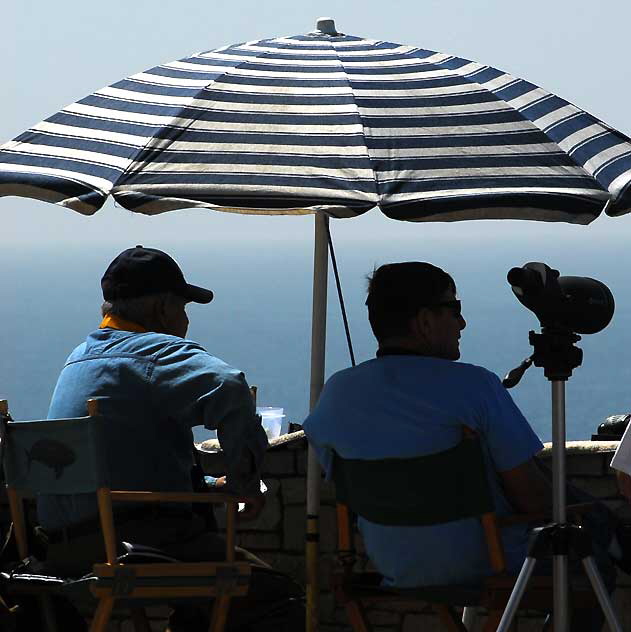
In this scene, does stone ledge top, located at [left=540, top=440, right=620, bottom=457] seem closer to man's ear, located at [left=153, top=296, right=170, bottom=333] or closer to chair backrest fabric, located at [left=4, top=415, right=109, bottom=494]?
man's ear, located at [left=153, top=296, right=170, bottom=333]

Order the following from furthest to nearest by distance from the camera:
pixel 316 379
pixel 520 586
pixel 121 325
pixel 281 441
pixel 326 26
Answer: pixel 281 441
pixel 326 26
pixel 316 379
pixel 121 325
pixel 520 586

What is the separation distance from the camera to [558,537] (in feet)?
14.1

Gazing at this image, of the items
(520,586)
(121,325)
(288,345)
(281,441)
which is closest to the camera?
(520,586)

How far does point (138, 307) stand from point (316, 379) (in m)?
0.64

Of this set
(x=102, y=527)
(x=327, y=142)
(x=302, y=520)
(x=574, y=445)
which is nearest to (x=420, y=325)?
(x=327, y=142)

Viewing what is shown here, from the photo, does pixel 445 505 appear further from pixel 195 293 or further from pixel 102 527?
pixel 195 293

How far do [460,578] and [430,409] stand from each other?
44cm

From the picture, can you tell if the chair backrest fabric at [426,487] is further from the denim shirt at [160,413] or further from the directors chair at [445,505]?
the denim shirt at [160,413]

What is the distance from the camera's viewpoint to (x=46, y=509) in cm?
482

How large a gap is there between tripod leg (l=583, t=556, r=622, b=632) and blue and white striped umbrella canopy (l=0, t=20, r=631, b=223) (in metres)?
0.89

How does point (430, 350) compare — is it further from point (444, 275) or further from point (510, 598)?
point (510, 598)

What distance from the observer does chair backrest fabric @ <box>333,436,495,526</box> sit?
437 cm

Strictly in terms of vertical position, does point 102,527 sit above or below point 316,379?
below

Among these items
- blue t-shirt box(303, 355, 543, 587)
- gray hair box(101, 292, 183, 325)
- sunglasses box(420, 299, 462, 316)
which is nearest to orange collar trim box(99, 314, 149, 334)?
gray hair box(101, 292, 183, 325)
